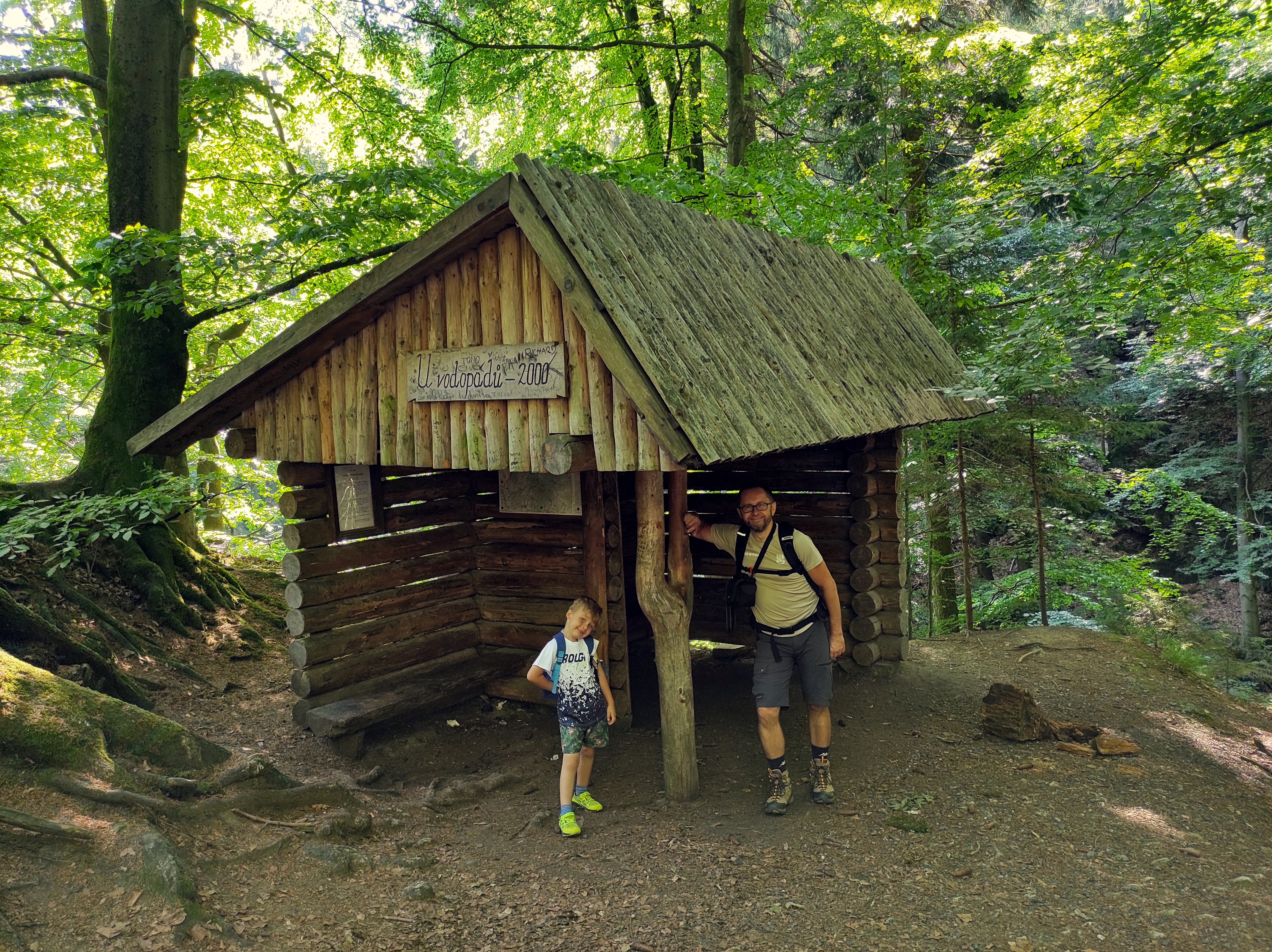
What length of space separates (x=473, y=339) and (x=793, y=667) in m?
3.25

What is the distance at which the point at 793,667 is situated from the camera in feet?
19.8

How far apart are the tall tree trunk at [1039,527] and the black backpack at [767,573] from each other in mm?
6599

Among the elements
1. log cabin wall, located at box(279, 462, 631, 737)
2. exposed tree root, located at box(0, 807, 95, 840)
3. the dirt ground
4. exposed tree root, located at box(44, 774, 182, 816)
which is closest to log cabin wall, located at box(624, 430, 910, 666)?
the dirt ground

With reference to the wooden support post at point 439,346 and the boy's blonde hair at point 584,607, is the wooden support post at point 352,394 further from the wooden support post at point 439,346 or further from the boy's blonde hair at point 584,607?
the boy's blonde hair at point 584,607

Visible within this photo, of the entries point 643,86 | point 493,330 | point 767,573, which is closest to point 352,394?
point 493,330

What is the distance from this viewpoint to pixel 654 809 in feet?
19.0

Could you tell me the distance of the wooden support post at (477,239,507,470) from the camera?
576 centimetres

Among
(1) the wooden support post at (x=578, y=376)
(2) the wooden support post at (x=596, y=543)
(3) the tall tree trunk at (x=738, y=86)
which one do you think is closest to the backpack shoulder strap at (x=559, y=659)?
(1) the wooden support post at (x=578, y=376)

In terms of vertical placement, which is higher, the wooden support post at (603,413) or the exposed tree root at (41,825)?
the wooden support post at (603,413)

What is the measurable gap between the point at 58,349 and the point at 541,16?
956cm

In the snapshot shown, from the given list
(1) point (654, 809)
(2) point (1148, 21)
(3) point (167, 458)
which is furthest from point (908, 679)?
(3) point (167, 458)

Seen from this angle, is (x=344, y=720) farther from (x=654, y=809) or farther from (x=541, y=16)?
(x=541, y=16)

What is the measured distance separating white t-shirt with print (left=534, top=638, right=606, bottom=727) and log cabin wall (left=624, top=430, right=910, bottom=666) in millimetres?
3276

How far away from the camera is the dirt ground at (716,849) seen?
4082 mm
